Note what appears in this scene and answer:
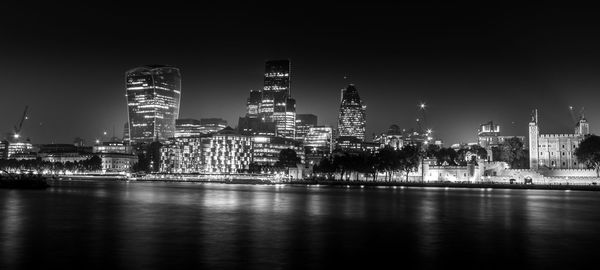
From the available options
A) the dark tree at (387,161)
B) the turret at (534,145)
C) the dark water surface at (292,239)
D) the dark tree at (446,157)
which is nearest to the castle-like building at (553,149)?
the turret at (534,145)

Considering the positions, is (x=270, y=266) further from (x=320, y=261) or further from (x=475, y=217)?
(x=475, y=217)

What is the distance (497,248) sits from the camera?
111 feet

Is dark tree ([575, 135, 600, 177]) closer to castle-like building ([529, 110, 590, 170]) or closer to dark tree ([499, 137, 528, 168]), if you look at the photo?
castle-like building ([529, 110, 590, 170])

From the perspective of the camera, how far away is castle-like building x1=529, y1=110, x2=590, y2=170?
6393 inches

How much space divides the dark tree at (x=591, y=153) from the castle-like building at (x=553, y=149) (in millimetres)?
16772

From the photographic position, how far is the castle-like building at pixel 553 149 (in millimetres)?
162375

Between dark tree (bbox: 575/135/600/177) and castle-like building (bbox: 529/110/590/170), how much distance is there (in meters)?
16.8

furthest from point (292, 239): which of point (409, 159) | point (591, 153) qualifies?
point (409, 159)

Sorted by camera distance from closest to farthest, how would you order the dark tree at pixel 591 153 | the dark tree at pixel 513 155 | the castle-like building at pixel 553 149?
the dark tree at pixel 591 153, the castle-like building at pixel 553 149, the dark tree at pixel 513 155

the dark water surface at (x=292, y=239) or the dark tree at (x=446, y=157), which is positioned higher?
the dark tree at (x=446, y=157)

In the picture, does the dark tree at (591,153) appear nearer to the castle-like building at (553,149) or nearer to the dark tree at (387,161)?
the castle-like building at (553,149)

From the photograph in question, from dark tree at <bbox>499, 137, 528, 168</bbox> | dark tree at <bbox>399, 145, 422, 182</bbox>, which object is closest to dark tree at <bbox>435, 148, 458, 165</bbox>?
dark tree at <bbox>399, 145, 422, 182</bbox>

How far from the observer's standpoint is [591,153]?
140 m

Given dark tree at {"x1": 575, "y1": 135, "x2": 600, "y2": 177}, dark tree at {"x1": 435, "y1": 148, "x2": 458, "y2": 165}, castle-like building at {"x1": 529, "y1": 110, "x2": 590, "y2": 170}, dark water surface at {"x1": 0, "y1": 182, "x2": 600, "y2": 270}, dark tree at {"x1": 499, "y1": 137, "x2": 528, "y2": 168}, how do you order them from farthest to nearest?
dark tree at {"x1": 435, "y1": 148, "x2": 458, "y2": 165} → dark tree at {"x1": 499, "y1": 137, "x2": 528, "y2": 168} → castle-like building at {"x1": 529, "y1": 110, "x2": 590, "y2": 170} → dark tree at {"x1": 575, "y1": 135, "x2": 600, "y2": 177} → dark water surface at {"x1": 0, "y1": 182, "x2": 600, "y2": 270}
